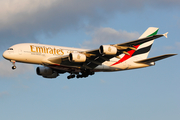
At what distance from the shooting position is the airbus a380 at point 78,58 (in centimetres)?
3319

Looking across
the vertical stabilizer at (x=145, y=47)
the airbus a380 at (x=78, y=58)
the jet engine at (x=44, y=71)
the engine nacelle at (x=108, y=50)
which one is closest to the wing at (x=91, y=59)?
the airbus a380 at (x=78, y=58)

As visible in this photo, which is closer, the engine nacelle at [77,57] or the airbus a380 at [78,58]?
the airbus a380 at [78,58]

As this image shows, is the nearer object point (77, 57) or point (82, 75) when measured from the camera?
point (77, 57)

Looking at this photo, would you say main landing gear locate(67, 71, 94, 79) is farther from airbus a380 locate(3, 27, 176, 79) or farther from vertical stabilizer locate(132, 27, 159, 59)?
→ vertical stabilizer locate(132, 27, 159, 59)

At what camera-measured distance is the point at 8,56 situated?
34.3 metres

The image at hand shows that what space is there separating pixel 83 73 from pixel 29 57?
814 cm

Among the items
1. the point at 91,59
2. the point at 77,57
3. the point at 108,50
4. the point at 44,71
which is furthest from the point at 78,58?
the point at 44,71

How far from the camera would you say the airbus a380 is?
33194 millimetres

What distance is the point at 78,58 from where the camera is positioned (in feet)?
111

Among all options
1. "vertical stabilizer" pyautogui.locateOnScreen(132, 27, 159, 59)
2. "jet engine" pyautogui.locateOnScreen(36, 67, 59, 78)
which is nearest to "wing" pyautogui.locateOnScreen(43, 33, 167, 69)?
"jet engine" pyautogui.locateOnScreen(36, 67, 59, 78)

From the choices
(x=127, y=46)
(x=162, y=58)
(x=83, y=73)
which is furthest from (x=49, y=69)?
(x=162, y=58)

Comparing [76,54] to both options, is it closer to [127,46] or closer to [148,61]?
[127,46]

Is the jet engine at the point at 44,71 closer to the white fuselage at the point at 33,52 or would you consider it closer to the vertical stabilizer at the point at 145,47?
the white fuselage at the point at 33,52

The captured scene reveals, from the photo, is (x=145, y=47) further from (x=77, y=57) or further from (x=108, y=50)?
(x=77, y=57)
